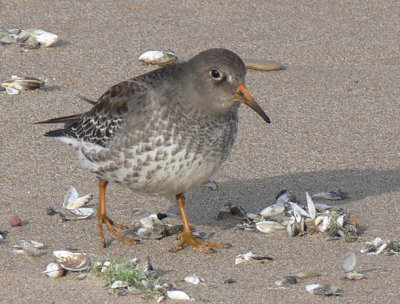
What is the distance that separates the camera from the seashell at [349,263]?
19.9 ft

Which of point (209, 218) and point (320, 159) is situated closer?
point (209, 218)

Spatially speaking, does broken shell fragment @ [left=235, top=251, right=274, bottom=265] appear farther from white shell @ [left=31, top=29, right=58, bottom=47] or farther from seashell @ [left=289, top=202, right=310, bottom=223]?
white shell @ [left=31, top=29, right=58, bottom=47]

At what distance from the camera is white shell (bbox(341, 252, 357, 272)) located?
6.07m

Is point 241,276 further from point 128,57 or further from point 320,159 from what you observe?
point 128,57

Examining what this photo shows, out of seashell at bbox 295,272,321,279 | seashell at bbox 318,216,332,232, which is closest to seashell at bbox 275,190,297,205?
seashell at bbox 318,216,332,232

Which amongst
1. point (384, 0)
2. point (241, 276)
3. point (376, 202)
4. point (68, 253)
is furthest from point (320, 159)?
point (384, 0)

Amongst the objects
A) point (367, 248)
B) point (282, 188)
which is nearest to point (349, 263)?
point (367, 248)

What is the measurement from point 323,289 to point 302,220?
3.54ft

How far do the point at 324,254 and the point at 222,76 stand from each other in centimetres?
150

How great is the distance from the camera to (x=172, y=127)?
660 centimetres

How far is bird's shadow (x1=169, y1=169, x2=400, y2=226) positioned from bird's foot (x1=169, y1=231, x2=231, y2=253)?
485mm

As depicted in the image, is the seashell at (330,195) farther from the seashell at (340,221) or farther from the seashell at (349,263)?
the seashell at (349,263)

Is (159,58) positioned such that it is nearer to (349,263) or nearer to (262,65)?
(262,65)

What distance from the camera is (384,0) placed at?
10922 mm
